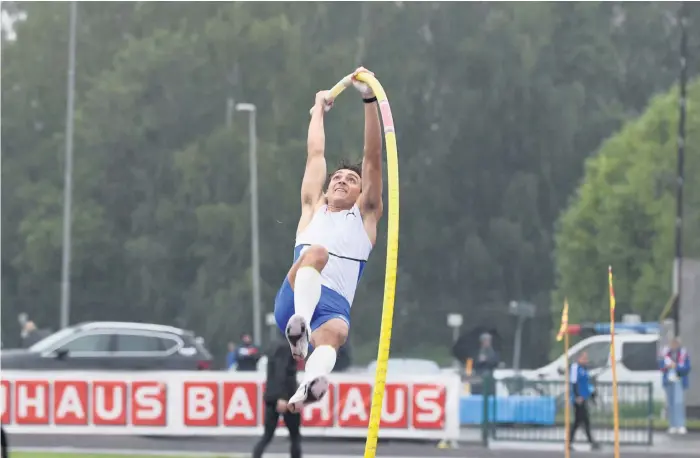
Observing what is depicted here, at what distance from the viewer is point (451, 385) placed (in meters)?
23.2

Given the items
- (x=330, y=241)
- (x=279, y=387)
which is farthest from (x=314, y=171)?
(x=279, y=387)

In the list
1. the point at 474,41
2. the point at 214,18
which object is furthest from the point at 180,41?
the point at 474,41

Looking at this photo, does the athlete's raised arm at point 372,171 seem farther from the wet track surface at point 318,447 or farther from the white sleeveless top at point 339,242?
the wet track surface at point 318,447

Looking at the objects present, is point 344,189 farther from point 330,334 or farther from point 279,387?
point 279,387

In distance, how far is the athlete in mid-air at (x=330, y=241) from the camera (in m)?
9.64

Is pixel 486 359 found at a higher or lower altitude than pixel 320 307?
lower

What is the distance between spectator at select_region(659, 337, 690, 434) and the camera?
89.7 ft

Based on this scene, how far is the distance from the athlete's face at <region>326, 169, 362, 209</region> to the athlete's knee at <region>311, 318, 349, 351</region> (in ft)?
2.34

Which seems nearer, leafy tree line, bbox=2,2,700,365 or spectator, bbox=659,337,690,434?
spectator, bbox=659,337,690,434

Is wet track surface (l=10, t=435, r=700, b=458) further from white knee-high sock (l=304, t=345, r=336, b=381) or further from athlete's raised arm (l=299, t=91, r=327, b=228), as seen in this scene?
white knee-high sock (l=304, t=345, r=336, b=381)

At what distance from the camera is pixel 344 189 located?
10.1 meters

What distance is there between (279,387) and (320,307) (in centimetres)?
738

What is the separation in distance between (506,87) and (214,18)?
12820 millimetres

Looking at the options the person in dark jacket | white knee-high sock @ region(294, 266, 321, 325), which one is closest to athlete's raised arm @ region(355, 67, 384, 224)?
white knee-high sock @ region(294, 266, 321, 325)
